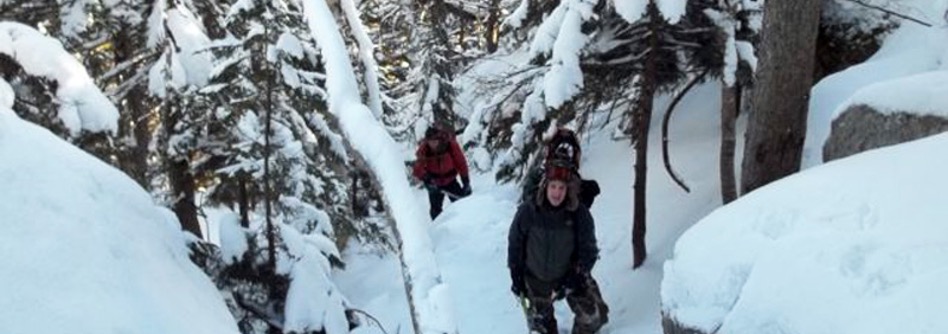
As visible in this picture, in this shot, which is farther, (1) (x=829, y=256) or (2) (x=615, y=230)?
(2) (x=615, y=230)

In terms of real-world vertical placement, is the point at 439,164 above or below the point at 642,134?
below

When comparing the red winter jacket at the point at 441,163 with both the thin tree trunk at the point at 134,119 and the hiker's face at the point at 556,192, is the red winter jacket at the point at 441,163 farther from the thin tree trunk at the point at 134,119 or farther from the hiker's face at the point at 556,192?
the hiker's face at the point at 556,192

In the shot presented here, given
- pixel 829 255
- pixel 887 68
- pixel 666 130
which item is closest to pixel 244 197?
pixel 666 130

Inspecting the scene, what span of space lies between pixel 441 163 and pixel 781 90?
6509 mm

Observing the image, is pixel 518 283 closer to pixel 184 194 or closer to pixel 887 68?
pixel 887 68

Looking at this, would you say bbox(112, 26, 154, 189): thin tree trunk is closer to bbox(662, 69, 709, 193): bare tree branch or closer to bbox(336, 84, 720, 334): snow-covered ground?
bbox(336, 84, 720, 334): snow-covered ground

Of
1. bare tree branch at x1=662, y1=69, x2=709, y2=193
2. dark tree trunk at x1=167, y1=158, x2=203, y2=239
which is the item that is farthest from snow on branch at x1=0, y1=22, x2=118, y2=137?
bare tree branch at x1=662, y1=69, x2=709, y2=193

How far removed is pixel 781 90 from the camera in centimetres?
746

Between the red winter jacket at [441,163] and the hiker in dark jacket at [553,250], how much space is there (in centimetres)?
520

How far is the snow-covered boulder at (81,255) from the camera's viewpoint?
11.2 ft

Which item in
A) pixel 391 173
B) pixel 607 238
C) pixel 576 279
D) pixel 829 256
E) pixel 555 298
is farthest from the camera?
pixel 607 238

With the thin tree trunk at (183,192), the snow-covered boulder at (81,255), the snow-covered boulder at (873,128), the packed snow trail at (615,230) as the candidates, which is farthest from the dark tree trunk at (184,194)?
the snow-covered boulder at (873,128)

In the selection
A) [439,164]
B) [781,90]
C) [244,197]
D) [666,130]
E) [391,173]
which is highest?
[391,173]

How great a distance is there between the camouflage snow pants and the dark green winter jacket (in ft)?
0.61
